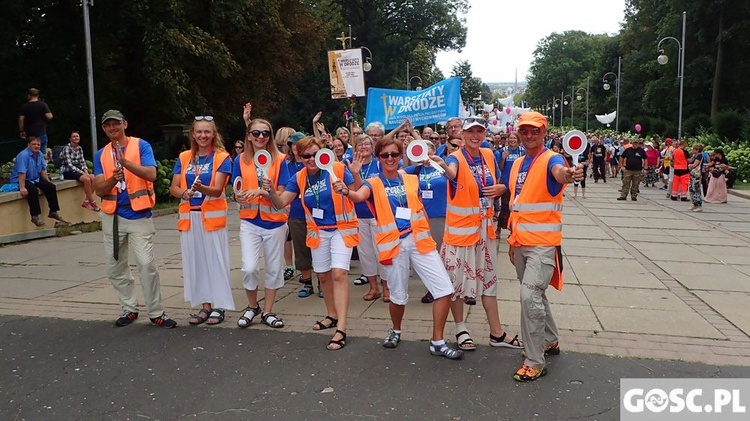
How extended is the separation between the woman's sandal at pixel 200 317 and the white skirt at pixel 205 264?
0.47 feet

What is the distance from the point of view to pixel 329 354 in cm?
514

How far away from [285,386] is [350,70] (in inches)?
349

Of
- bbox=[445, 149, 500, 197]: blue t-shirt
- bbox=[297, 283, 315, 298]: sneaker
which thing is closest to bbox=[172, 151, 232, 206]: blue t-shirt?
bbox=[297, 283, 315, 298]: sneaker

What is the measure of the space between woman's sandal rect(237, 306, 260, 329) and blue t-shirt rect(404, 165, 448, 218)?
1905mm

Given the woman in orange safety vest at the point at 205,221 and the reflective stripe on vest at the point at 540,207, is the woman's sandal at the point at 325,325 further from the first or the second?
the reflective stripe on vest at the point at 540,207

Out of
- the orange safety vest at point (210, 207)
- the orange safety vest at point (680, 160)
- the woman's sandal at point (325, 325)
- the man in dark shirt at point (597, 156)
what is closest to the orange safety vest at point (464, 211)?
the woman's sandal at point (325, 325)

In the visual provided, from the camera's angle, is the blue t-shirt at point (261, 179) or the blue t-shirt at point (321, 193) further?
the blue t-shirt at point (261, 179)

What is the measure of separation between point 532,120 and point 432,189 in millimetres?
1722

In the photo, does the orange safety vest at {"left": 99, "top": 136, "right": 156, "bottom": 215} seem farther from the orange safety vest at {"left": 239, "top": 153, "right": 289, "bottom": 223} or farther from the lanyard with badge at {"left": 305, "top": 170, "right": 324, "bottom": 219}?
the lanyard with badge at {"left": 305, "top": 170, "right": 324, "bottom": 219}

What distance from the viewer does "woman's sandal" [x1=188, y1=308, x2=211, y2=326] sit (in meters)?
5.99

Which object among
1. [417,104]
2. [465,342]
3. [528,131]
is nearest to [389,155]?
[528,131]

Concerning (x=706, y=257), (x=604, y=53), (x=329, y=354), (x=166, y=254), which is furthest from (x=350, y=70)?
(x=604, y=53)

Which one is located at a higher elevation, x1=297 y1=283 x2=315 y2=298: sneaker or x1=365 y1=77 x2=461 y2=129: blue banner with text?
x1=365 y1=77 x2=461 y2=129: blue banner with text

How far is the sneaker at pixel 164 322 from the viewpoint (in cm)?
588
